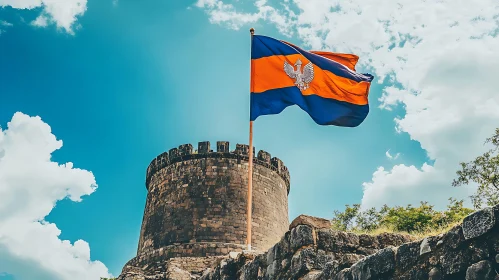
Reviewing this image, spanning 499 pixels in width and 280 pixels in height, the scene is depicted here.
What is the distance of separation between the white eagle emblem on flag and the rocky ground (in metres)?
3.87

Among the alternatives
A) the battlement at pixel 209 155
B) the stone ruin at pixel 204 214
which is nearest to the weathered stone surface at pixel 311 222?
the stone ruin at pixel 204 214

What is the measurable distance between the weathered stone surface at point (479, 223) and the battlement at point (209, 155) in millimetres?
17690

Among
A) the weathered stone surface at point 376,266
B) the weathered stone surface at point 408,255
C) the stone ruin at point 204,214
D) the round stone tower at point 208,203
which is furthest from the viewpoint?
the round stone tower at point 208,203

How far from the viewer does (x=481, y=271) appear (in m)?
4.17

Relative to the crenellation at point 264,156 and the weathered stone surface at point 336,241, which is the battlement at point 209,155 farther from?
the weathered stone surface at point 336,241

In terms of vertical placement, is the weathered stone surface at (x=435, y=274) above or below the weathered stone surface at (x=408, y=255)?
below

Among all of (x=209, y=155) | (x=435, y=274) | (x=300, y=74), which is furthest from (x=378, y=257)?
(x=209, y=155)

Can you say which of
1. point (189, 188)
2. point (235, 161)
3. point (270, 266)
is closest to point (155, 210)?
point (189, 188)

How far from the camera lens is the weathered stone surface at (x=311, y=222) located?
6.76m

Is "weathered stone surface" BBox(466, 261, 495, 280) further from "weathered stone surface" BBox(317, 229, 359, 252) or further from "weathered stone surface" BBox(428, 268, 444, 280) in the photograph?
"weathered stone surface" BBox(317, 229, 359, 252)

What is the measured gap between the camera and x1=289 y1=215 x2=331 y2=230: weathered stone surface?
6.76 meters

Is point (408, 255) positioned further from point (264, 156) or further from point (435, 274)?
point (264, 156)

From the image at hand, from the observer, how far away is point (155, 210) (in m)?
21.9

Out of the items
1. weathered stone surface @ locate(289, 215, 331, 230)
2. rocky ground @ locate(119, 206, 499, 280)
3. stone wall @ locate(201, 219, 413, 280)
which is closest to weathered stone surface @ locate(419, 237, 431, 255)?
rocky ground @ locate(119, 206, 499, 280)
